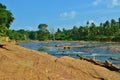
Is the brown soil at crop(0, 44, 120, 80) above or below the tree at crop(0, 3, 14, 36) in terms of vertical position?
below

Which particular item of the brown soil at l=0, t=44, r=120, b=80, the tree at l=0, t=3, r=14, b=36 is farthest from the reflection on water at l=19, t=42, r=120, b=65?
the brown soil at l=0, t=44, r=120, b=80

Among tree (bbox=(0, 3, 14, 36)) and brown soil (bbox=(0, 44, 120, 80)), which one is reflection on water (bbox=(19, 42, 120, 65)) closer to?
tree (bbox=(0, 3, 14, 36))

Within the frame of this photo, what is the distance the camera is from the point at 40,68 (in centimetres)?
1384

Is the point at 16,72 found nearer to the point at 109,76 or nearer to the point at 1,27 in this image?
the point at 109,76

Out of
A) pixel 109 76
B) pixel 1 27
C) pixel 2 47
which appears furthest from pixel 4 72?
pixel 1 27

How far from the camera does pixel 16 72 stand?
43.1ft

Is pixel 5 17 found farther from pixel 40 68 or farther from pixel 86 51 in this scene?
pixel 40 68

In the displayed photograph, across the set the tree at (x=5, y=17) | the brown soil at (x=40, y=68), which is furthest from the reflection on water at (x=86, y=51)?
the brown soil at (x=40, y=68)

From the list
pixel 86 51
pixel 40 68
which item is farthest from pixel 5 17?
pixel 40 68

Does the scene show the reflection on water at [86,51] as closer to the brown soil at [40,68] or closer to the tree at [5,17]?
the tree at [5,17]

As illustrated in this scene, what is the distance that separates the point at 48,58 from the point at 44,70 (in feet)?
4.63

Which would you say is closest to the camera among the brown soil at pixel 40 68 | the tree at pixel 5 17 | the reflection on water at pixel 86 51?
the brown soil at pixel 40 68

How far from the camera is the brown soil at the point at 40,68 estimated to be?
43.0 feet

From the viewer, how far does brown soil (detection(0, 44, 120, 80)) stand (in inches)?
516
